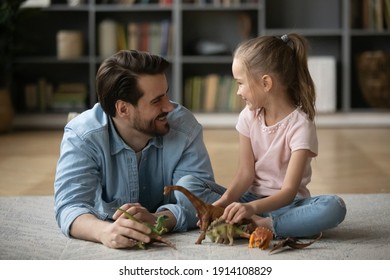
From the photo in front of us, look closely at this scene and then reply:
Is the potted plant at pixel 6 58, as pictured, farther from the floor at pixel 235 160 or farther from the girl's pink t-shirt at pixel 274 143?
the girl's pink t-shirt at pixel 274 143

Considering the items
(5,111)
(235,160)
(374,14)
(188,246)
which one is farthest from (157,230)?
(374,14)

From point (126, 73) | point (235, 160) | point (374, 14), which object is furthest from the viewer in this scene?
point (374, 14)

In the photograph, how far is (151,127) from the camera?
225 cm

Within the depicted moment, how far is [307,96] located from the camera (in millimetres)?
2193

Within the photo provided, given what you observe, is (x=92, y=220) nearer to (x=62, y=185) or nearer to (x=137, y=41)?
(x=62, y=185)

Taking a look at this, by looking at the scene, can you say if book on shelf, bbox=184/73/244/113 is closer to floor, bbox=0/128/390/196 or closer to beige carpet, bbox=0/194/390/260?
floor, bbox=0/128/390/196

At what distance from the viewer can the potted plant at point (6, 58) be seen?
4988 millimetres

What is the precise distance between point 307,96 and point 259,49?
7.1 inches

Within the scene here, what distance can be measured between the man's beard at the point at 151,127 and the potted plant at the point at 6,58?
287 centimetres

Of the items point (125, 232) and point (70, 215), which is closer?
point (125, 232)

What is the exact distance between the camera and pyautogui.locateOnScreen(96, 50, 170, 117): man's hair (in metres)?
2.22

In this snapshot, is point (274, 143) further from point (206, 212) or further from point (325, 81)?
point (325, 81)

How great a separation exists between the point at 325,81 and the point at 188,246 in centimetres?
343
